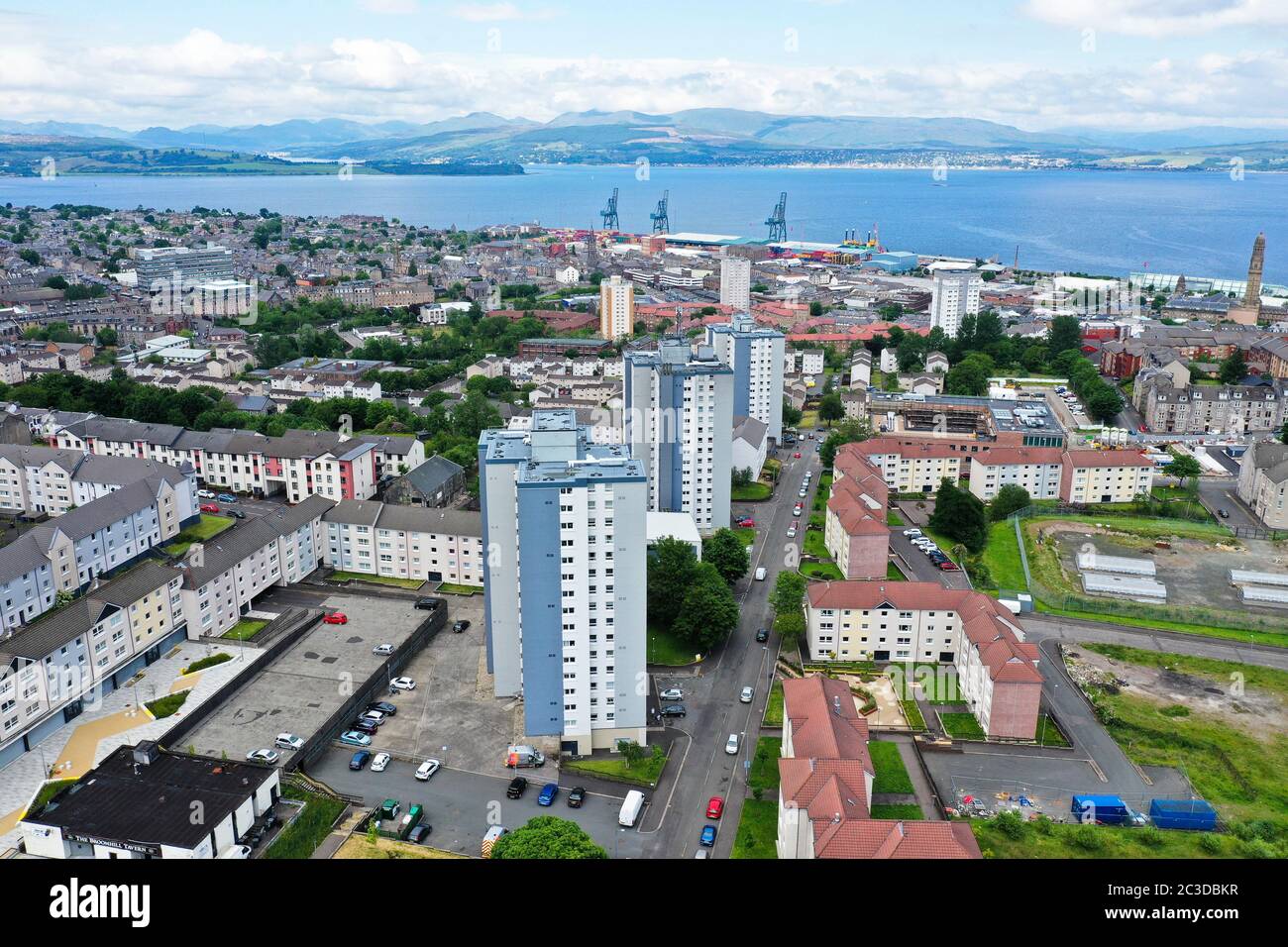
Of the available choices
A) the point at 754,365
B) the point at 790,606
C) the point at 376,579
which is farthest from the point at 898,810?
the point at 754,365

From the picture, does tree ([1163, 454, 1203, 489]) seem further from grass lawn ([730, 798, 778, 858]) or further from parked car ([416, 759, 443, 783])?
parked car ([416, 759, 443, 783])

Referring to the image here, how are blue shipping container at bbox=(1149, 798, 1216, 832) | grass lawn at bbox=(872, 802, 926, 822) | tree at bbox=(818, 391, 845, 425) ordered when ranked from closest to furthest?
blue shipping container at bbox=(1149, 798, 1216, 832)
grass lawn at bbox=(872, 802, 926, 822)
tree at bbox=(818, 391, 845, 425)

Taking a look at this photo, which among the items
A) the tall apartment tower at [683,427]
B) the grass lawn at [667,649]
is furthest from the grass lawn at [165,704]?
the tall apartment tower at [683,427]

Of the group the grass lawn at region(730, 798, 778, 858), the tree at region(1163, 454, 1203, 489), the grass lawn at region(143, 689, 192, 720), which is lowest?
the grass lawn at region(730, 798, 778, 858)

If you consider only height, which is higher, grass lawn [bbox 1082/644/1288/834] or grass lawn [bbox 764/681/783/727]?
grass lawn [bbox 764/681/783/727]

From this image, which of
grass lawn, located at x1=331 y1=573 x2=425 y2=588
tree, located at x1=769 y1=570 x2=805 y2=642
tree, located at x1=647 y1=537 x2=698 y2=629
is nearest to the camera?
tree, located at x1=769 y1=570 x2=805 y2=642

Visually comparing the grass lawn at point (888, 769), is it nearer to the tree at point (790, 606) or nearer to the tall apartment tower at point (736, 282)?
the tree at point (790, 606)

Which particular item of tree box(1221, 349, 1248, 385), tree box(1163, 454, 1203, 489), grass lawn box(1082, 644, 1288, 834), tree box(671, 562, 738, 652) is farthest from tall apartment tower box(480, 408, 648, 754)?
tree box(1221, 349, 1248, 385)
